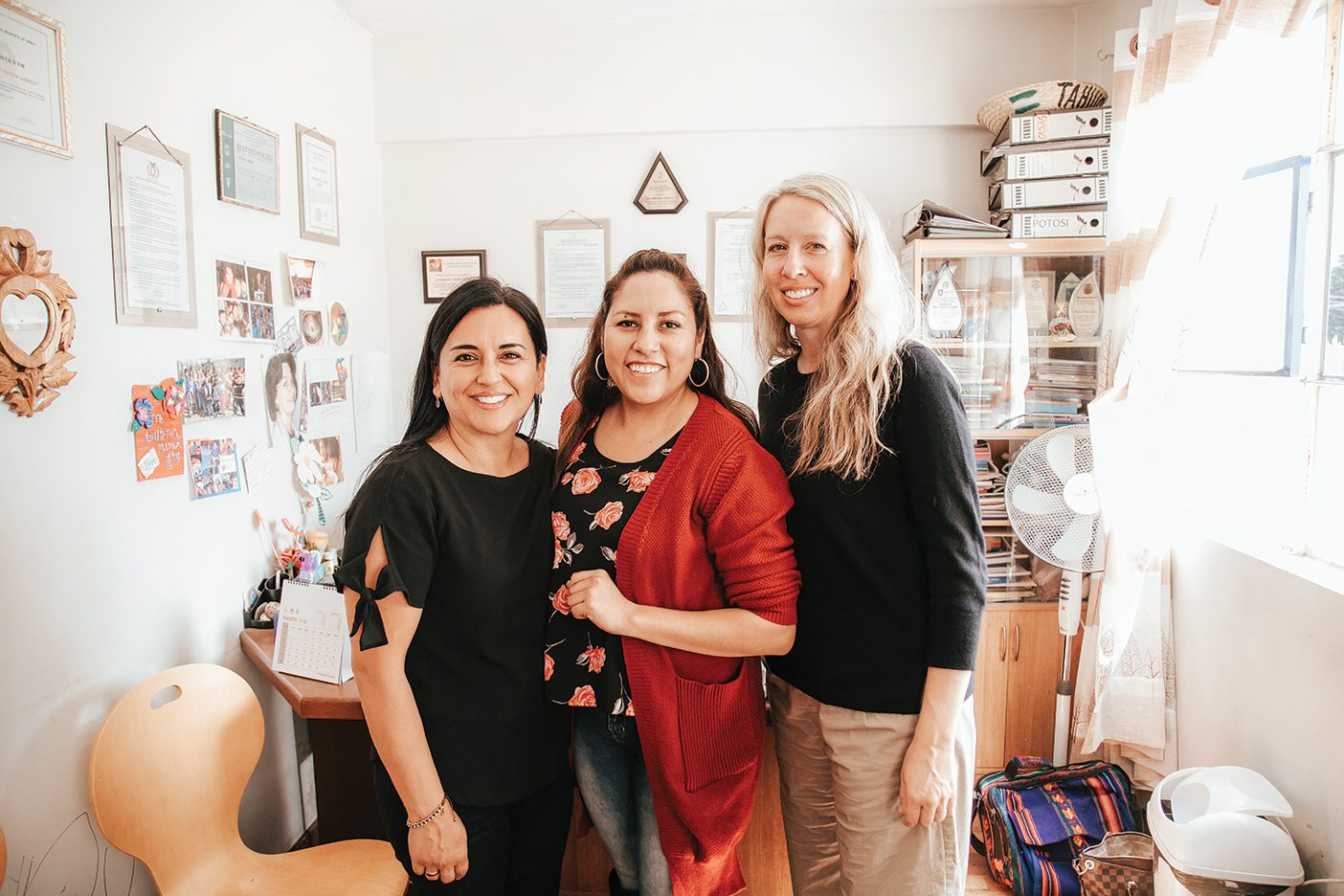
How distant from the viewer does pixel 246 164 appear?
2338 millimetres

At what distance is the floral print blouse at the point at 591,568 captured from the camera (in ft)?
4.18

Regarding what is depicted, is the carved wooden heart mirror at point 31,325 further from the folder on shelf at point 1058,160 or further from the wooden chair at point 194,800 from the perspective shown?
the folder on shelf at point 1058,160

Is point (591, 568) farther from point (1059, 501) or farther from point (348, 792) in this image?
point (1059, 501)

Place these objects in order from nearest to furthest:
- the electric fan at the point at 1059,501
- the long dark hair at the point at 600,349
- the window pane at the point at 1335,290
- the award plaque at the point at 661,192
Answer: the long dark hair at the point at 600,349
the window pane at the point at 1335,290
the electric fan at the point at 1059,501
the award plaque at the point at 661,192

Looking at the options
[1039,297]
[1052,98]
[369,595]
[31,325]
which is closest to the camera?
[369,595]

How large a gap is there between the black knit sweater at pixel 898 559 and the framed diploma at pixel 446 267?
7.52ft

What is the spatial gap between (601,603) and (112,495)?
1329mm

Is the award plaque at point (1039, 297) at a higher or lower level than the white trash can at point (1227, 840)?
higher

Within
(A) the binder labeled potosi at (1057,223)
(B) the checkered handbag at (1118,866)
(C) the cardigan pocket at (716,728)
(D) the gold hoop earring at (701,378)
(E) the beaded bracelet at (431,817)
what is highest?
(A) the binder labeled potosi at (1057,223)

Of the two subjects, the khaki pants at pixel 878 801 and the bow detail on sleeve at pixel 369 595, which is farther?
the khaki pants at pixel 878 801

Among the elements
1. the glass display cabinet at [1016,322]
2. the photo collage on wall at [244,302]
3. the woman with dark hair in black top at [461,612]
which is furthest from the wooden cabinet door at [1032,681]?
the photo collage on wall at [244,302]

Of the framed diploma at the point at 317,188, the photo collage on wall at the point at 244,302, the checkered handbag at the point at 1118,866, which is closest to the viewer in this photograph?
the checkered handbag at the point at 1118,866

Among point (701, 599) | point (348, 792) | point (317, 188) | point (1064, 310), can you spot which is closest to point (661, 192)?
point (317, 188)

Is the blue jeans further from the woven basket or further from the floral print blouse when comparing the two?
the woven basket
